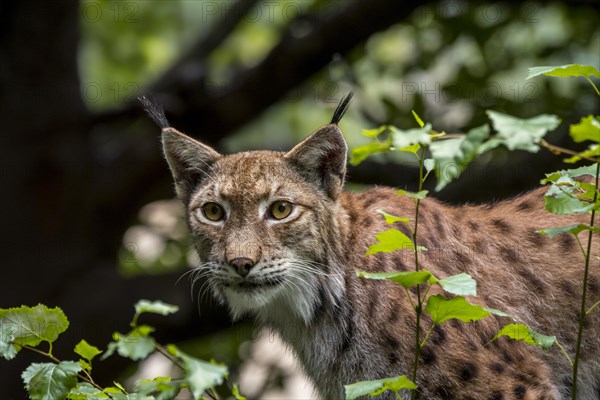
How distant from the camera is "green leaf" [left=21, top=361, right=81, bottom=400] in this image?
4.18 m

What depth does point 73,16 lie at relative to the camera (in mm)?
11203

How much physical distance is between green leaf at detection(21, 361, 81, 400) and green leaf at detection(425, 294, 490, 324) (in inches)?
55.9

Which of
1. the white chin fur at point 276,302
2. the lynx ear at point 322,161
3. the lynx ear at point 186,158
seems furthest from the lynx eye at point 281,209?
the lynx ear at point 186,158

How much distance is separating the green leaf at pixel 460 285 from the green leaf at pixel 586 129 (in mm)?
693

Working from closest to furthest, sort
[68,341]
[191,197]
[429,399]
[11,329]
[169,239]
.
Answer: [11,329], [429,399], [191,197], [68,341], [169,239]

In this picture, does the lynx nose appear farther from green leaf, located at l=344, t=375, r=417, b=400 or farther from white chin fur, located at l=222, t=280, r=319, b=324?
green leaf, located at l=344, t=375, r=417, b=400

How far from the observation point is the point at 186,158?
23.0 feet

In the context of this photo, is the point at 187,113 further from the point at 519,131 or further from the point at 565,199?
the point at 519,131

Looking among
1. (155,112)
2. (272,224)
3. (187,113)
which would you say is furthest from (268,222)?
(187,113)

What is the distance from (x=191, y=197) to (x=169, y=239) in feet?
17.6

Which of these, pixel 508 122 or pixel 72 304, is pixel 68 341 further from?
pixel 508 122

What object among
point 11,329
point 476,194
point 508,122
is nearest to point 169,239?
point 476,194

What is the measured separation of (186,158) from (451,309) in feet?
10.4

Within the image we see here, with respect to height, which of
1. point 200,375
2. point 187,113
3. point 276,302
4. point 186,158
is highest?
point 200,375
